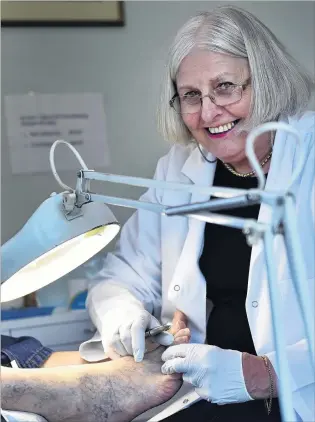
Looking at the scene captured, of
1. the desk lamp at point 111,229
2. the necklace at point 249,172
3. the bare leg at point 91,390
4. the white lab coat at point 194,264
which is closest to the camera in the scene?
the desk lamp at point 111,229

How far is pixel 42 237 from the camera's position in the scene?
1.16 m

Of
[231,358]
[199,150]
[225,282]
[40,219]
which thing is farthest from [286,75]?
[40,219]

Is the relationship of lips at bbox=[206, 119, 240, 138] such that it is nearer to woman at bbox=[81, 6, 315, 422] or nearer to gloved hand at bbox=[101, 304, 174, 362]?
woman at bbox=[81, 6, 315, 422]

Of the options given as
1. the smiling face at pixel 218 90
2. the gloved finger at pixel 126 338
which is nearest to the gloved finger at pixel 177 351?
the gloved finger at pixel 126 338

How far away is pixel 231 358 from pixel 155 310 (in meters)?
0.57

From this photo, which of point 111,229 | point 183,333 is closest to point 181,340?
point 183,333

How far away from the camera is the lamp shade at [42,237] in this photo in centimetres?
116

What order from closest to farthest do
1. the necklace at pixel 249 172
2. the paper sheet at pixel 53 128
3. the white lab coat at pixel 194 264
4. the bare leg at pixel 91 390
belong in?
the bare leg at pixel 91 390 → the white lab coat at pixel 194 264 → the necklace at pixel 249 172 → the paper sheet at pixel 53 128

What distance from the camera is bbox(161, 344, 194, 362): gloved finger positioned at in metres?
1.46

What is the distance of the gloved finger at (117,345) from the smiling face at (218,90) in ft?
1.84

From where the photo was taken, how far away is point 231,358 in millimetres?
1438

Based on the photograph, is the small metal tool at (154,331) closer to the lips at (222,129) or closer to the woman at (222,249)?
the woman at (222,249)

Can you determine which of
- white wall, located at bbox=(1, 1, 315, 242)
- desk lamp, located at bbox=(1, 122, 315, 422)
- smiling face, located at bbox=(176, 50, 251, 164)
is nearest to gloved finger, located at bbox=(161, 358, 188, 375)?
desk lamp, located at bbox=(1, 122, 315, 422)

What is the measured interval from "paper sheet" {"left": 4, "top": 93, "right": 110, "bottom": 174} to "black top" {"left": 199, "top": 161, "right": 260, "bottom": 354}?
0.82 meters
